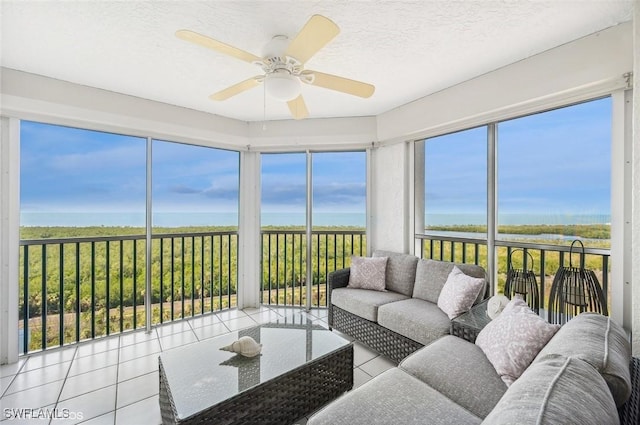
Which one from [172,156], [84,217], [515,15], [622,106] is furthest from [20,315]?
[622,106]

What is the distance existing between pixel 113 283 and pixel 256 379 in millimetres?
2600

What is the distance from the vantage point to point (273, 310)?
3807 mm

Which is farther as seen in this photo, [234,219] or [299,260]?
[299,260]

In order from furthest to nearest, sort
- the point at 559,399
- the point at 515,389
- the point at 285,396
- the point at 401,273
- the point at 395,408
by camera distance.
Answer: the point at 401,273
the point at 285,396
the point at 395,408
the point at 515,389
the point at 559,399

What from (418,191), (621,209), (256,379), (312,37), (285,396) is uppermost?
(312,37)

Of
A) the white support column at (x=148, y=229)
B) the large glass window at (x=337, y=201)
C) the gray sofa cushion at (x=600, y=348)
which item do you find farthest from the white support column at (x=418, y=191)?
the white support column at (x=148, y=229)

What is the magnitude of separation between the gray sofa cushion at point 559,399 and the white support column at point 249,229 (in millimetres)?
3389

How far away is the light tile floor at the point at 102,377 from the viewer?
1845 mm

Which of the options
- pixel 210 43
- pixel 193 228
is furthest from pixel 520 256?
pixel 193 228

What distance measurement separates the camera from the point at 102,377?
7.38 ft

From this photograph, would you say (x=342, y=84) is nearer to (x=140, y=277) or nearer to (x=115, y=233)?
(x=115, y=233)

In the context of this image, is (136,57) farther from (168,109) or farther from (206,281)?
(206,281)

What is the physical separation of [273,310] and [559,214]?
330cm

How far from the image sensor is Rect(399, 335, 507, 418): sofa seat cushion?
52.4 inches
